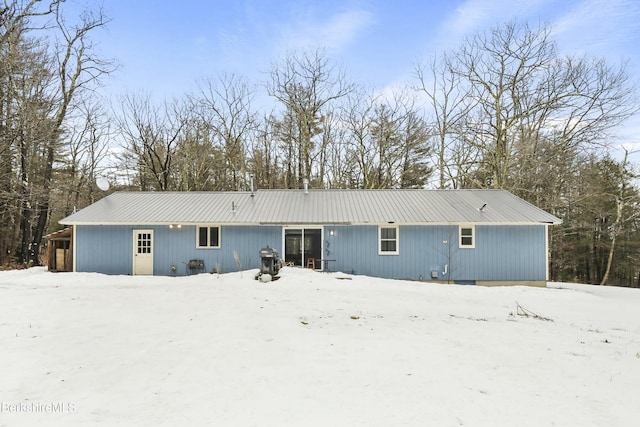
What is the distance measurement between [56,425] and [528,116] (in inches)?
991

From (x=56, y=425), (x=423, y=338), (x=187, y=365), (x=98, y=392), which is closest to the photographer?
(x=56, y=425)

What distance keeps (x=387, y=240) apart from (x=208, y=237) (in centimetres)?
717

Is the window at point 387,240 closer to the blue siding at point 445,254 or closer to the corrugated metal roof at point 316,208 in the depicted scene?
the blue siding at point 445,254

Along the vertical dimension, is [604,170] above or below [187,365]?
above

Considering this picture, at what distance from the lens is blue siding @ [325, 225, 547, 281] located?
40.7 feet

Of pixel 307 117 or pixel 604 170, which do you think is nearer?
pixel 604 170

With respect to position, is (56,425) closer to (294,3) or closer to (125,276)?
(125,276)

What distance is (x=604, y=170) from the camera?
840 inches

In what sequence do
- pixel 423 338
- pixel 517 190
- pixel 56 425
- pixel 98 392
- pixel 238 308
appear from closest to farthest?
pixel 56 425, pixel 98 392, pixel 423 338, pixel 238 308, pixel 517 190

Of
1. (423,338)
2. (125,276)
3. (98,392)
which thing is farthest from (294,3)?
(98,392)

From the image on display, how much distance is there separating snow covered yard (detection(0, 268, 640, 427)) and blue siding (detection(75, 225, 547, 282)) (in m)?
4.21

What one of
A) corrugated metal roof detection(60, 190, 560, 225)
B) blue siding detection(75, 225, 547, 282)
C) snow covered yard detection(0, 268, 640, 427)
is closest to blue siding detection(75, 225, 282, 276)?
blue siding detection(75, 225, 547, 282)

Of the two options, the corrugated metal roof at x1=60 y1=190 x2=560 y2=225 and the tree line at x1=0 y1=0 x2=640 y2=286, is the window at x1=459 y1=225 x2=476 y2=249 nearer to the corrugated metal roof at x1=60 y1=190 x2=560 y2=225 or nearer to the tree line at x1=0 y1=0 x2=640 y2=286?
the corrugated metal roof at x1=60 y1=190 x2=560 y2=225

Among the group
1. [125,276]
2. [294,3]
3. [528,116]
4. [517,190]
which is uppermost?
[294,3]
